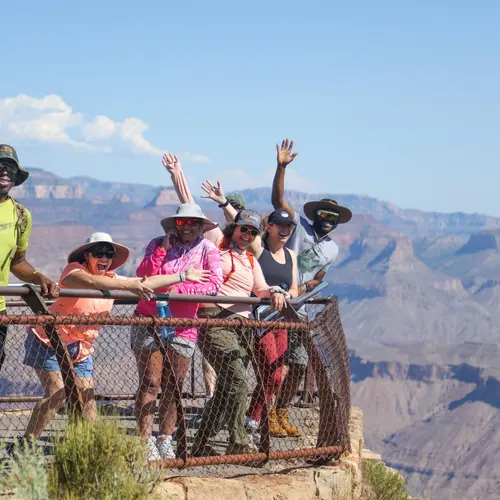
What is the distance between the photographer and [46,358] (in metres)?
5.62

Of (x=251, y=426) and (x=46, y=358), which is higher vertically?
(x=46, y=358)

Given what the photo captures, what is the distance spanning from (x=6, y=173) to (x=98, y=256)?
0.78 metres

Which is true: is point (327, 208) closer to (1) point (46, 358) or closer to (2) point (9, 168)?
(2) point (9, 168)

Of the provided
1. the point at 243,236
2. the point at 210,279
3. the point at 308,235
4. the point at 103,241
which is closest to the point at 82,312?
the point at 103,241

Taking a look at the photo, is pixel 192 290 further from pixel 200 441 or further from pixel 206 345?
pixel 200 441

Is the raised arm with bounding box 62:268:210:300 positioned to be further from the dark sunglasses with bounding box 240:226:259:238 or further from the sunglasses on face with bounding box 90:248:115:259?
the dark sunglasses with bounding box 240:226:259:238

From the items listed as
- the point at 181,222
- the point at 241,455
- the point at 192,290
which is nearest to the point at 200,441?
the point at 241,455

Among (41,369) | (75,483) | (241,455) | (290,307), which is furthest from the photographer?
(290,307)

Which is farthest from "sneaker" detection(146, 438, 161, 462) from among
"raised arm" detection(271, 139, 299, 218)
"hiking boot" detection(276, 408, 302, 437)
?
"raised arm" detection(271, 139, 299, 218)

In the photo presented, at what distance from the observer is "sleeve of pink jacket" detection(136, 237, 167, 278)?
21.2ft

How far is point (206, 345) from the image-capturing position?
644cm

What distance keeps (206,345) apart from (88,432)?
5.83ft

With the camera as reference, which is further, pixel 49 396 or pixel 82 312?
pixel 82 312

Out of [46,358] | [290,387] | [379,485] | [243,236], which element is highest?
[243,236]
